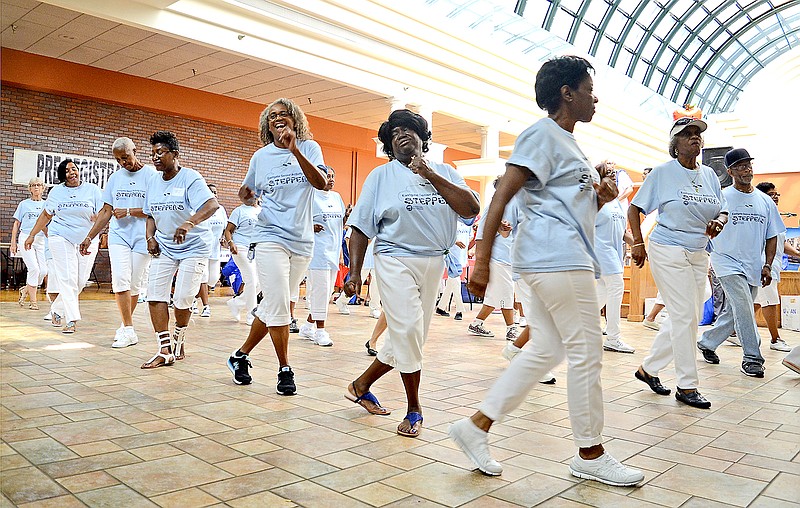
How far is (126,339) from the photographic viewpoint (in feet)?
17.9

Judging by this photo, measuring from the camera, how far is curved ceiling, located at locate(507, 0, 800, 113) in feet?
68.5

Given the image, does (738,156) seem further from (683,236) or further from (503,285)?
(503,285)

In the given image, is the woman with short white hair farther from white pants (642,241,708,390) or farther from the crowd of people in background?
white pants (642,241,708,390)

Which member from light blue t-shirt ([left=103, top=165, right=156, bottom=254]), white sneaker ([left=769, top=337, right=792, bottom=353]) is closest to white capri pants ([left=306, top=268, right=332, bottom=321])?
light blue t-shirt ([left=103, top=165, right=156, bottom=254])

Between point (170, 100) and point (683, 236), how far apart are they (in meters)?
12.1

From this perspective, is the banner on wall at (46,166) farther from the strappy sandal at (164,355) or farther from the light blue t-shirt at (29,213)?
the strappy sandal at (164,355)

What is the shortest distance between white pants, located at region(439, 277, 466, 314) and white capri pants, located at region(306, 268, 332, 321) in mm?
2898

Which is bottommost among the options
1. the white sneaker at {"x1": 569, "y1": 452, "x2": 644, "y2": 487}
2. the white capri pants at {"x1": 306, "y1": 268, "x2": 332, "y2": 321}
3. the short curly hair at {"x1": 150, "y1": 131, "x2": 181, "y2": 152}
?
the white sneaker at {"x1": 569, "y1": 452, "x2": 644, "y2": 487}

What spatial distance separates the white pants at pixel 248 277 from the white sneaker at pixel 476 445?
4780 millimetres

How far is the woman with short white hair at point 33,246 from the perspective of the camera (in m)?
8.73

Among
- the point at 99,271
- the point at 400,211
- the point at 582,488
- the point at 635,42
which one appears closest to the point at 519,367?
the point at 582,488

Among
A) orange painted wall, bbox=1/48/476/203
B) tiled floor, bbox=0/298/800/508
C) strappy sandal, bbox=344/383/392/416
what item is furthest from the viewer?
orange painted wall, bbox=1/48/476/203

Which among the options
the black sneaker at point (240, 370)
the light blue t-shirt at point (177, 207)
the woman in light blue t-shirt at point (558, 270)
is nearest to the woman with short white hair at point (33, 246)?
the light blue t-shirt at point (177, 207)

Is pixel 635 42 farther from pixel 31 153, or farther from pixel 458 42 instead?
pixel 31 153
